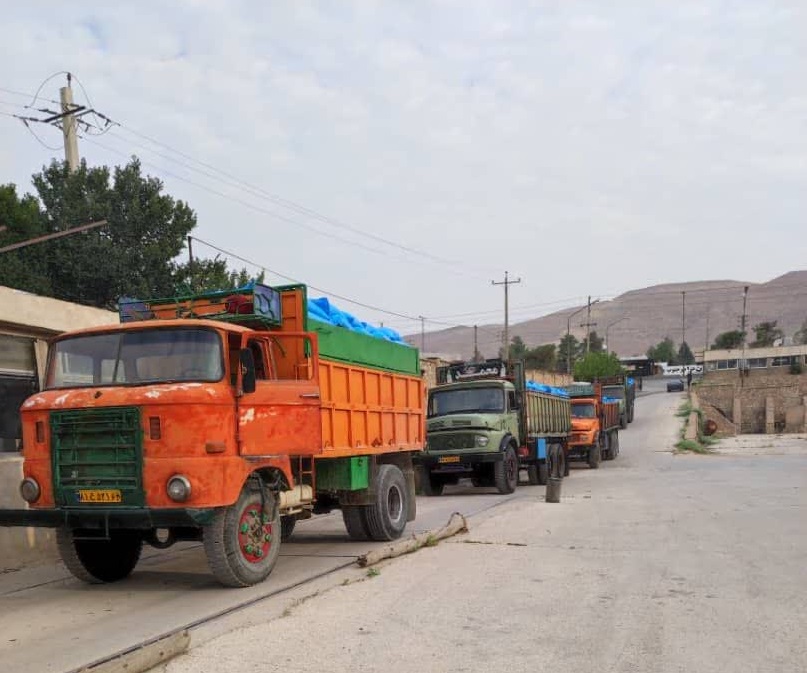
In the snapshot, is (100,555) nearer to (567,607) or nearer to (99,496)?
(99,496)

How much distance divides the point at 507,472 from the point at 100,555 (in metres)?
11.7

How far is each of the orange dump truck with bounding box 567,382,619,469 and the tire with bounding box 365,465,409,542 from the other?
1630 centimetres

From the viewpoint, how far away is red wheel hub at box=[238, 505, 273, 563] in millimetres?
7711

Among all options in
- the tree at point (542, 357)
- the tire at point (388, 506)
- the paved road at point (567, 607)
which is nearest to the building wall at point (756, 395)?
the tree at point (542, 357)

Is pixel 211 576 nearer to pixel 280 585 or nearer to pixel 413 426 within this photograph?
pixel 280 585

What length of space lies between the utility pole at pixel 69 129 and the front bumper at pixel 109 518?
29016mm

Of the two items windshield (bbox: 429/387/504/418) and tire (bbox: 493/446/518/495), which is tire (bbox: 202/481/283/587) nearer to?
tire (bbox: 493/446/518/495)

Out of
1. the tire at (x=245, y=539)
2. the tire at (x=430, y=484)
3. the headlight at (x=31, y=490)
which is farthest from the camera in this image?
the tire at (x=430, y=484)

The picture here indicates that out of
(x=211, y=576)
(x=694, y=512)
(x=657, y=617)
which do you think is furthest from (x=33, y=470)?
(x=694, y=512)

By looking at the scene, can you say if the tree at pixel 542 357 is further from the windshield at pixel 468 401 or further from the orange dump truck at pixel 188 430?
the orange dump truck at pixel 188 430

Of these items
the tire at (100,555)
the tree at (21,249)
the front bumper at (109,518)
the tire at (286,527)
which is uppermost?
the tree at (21,249)

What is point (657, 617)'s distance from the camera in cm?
627

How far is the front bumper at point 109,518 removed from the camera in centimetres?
701

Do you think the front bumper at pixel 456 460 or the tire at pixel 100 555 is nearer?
the tire at pixel 100 555
